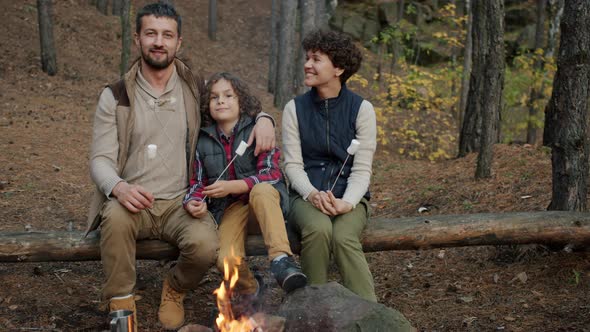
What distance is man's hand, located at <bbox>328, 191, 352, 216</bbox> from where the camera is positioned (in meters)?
4.00

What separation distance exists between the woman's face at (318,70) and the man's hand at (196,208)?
1.22m

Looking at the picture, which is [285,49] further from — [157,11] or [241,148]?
[241,148]

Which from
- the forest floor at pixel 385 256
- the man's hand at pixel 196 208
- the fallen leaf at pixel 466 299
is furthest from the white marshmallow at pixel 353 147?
the fallen leaf at pixel 466 299

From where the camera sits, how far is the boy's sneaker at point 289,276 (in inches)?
137

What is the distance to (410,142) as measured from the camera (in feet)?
49.4

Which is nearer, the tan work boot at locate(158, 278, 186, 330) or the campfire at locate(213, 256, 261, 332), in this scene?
the campfire at locate(213, 256, 261, 332)

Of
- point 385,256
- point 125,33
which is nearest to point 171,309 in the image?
point 385,256

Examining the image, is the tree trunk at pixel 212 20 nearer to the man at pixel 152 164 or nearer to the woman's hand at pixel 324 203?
the man at pixel 152 164

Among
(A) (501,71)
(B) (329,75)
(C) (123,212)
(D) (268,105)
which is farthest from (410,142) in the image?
(C) (123,212)

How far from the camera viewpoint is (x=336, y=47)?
14.0ft

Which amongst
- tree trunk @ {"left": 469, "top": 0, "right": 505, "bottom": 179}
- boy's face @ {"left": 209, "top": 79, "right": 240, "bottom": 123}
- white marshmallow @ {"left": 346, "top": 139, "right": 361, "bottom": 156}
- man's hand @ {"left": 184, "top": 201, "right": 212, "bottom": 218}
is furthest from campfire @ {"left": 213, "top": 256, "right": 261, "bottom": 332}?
tree trunk @ {"left": 469, "top": 0, "right": 505, "bottom": 179}

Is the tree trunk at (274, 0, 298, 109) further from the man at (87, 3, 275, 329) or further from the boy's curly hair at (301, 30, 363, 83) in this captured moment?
the man at (87, 3, 275, 329)

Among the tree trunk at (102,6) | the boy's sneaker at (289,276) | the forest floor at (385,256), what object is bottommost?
the forest floor at (385,256)

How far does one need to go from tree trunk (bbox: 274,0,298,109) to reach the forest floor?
5519 millimetres
